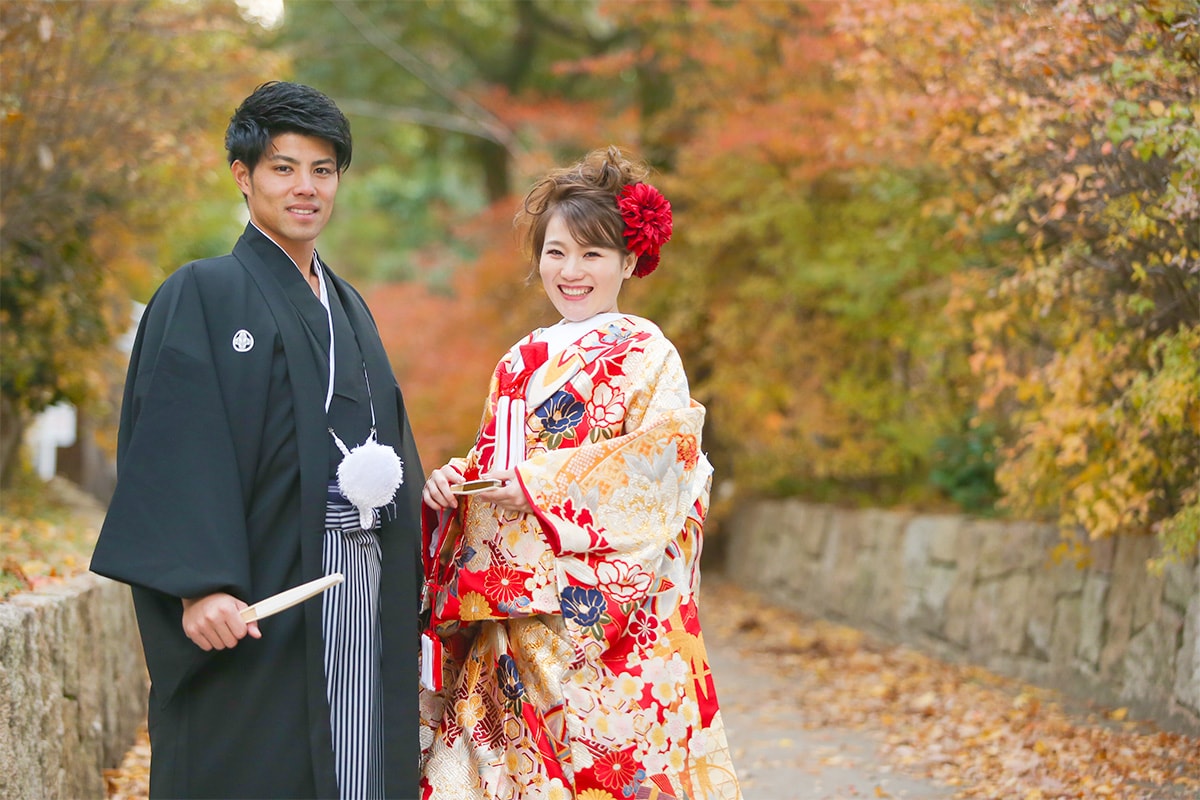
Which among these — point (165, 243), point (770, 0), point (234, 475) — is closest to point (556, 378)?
point (234, 475)

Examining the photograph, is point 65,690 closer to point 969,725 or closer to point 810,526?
point 969,725

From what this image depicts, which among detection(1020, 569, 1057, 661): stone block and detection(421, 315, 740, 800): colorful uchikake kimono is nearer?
detection(421, 315, 740, 800): colorful uchikake kimono

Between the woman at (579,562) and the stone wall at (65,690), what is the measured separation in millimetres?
1050

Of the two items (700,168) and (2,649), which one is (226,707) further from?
(700,168)

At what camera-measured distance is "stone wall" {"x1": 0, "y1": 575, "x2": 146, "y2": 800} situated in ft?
9.82

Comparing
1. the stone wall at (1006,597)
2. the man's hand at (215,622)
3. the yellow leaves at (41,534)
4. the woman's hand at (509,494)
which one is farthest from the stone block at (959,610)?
the man's hand at (215,622)

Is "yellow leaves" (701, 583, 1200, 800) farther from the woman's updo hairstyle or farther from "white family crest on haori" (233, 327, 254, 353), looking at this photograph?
"white family crest on haori" (233, 327, 254, 353)

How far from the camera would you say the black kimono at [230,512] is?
2.26 m

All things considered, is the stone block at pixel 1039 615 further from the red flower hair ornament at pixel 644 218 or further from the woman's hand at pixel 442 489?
the woman's hand at pixel 442 489

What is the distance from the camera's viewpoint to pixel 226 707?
2.34 metres

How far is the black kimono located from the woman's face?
1.98ft

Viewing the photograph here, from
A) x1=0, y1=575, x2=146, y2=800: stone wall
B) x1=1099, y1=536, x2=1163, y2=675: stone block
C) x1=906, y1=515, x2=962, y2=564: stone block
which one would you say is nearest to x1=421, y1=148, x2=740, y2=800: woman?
x1=0, y1=575, x2=146, y2=800: stone wall

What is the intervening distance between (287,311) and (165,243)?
299 inches

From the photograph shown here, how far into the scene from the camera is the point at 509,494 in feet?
8.70
